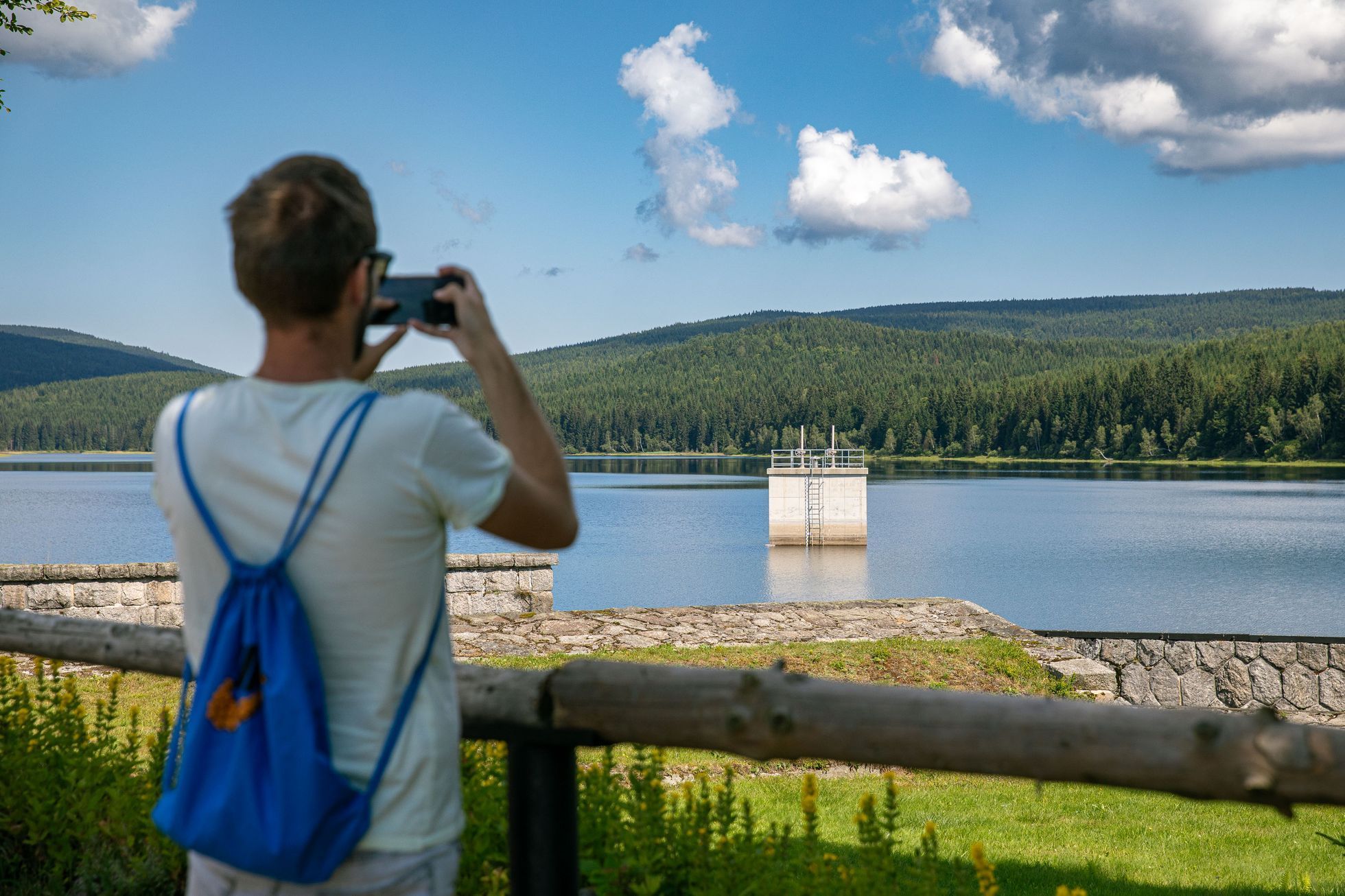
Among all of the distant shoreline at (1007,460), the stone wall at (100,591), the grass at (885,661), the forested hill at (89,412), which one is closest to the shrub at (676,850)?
the grass at (885,661)

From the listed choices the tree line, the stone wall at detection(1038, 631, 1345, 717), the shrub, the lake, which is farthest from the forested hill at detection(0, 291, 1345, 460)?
the shrub

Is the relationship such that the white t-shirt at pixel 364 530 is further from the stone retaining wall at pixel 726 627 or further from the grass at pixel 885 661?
the stone retaining wall at pixel 726 627

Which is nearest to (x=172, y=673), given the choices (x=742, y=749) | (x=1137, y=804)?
(x=742, y=749)

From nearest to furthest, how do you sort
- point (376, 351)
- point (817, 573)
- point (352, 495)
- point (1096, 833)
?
point (352, 495), point (376, 351), point (1096, 833), point (817, 573)

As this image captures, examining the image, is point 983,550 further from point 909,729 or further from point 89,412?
point 89,412

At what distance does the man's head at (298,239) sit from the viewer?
1.51 metres

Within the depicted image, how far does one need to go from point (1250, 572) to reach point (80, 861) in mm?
41732

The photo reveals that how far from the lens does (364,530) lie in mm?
1497

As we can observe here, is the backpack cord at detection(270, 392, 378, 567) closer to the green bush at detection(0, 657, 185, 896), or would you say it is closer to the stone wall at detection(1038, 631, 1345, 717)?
the green bush at detection(0, 657, 185, 896)

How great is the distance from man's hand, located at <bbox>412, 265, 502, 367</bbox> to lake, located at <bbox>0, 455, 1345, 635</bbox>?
95.5 ft

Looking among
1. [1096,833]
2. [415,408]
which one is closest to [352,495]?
[415,408]

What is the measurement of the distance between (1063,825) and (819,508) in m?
51.6

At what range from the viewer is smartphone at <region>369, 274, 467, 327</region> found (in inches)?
68.5

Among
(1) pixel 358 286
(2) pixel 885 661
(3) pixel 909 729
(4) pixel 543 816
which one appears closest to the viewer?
(1) pixel 358 286
